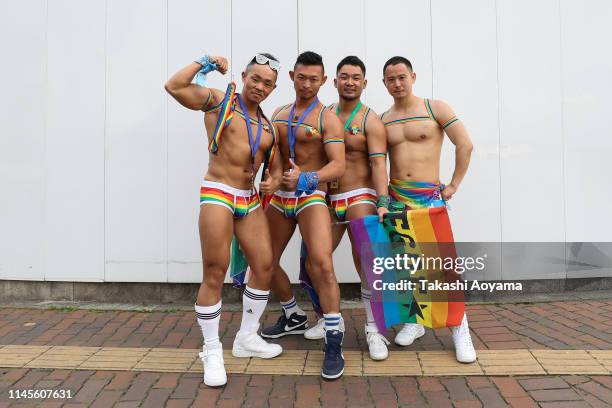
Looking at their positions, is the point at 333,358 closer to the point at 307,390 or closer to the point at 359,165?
the point at 307,390

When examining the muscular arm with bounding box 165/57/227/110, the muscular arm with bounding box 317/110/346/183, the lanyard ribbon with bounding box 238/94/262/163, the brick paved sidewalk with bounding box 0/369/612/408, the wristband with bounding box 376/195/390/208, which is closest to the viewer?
the brick paved sidewalk with bounding box 0/369/612/408

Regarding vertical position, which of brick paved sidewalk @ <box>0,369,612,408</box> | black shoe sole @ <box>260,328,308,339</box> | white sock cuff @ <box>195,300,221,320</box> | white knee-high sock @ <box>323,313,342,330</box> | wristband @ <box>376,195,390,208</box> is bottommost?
brick paved sidewalk @ <box>0,369,612,408</box>

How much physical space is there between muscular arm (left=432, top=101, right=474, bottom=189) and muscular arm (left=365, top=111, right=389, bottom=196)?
47 cm

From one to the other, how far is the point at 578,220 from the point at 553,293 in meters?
0.90

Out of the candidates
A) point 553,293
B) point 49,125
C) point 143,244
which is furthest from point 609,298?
point 49,125

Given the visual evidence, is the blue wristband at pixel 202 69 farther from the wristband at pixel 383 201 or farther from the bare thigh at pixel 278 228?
the wristband at pixel 383 201

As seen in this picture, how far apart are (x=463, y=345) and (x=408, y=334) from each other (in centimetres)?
53

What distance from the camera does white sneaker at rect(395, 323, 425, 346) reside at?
155 inches

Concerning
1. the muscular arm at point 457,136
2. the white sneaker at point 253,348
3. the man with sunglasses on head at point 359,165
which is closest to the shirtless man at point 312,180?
the man with sunglasses on head at point 359,165

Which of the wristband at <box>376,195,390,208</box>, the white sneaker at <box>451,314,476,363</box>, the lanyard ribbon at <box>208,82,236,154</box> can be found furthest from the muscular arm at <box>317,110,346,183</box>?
the white sneaker at <box>451,314,476,363</box>

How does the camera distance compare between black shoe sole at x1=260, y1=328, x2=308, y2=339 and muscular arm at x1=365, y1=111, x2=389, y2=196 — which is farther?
black shoe sole at x1=260, y1=328, x2=308, y2=339

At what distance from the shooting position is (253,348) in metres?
3.72

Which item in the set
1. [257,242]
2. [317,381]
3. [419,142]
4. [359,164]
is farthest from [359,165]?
[317,381]

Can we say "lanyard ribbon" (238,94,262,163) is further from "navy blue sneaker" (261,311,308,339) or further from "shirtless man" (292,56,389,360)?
"navy blue sneaker" (261,311,308,339)
